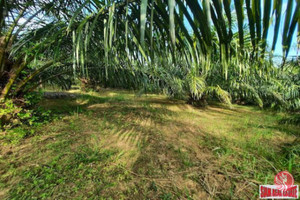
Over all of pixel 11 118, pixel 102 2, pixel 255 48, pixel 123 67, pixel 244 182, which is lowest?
pixel 244 182

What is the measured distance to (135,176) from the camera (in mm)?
827

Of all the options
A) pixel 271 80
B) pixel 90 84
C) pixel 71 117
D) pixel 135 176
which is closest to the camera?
pixel 135 176

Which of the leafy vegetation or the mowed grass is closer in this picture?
the leafy vegetation

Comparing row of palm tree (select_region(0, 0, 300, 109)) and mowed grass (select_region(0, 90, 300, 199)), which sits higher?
row of palm tree (select_region(0, 0, 300, 109))

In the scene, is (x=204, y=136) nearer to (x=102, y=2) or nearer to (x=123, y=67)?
(x=123, y=67)

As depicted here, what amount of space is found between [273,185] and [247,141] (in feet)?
2.40

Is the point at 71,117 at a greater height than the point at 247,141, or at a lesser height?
Answer: greater

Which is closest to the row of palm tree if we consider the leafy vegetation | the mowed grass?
the leafy vegetation

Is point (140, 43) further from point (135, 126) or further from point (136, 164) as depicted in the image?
point (135, 126)

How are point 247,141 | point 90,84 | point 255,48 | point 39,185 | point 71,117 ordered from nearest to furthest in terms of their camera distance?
point 255,48 → point 39,185 → point 247,141 → point 71,117 → point 90,84

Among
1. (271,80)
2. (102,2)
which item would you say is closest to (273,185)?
(102,2)

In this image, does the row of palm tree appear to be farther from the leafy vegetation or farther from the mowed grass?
the mowed grass

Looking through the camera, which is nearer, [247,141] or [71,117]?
[247,141]

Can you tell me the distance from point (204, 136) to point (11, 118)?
6.91 ft
